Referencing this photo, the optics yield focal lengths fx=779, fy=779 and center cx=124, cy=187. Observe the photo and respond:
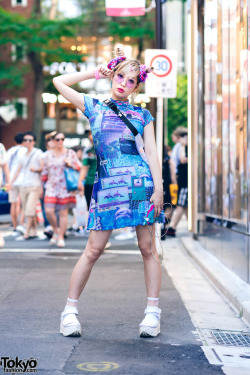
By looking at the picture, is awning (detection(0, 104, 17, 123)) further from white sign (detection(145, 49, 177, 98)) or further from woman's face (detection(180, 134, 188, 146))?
white sign (detection(145, 49, 177, 98))

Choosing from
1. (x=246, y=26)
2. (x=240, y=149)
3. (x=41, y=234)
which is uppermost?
(x=246, y=26)

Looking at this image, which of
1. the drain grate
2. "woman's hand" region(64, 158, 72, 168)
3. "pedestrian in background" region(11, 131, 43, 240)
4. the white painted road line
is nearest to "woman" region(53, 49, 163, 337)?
the drain grate

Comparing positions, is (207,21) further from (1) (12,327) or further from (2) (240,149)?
(1) (12,327)

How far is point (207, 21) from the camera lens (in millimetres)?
11156

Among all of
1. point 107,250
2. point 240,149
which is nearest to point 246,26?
point 240,149

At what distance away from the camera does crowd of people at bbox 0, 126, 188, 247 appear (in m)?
11.8

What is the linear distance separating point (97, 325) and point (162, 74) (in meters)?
5.86

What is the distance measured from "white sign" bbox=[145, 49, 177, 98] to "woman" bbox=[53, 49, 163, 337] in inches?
211

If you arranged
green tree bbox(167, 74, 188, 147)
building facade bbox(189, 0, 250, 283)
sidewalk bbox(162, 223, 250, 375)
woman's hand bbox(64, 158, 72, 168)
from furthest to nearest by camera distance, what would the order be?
green tree bbox(167, 74, 188, 147) → woman's hand bbox(64, 158, 72, 168) → building facade bbox(189, 0, 250, 283) → sidewalk bbox(162, 223, 250, 375)

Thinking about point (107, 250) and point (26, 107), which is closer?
point (107, 250)

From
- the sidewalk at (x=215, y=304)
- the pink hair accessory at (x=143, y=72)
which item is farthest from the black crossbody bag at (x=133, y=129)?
the sidewalk at (x=215, y=304)

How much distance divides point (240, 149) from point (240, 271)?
127 cm

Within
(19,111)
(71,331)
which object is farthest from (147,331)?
(19,111)

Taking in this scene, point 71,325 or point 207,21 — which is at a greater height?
point 207,21
